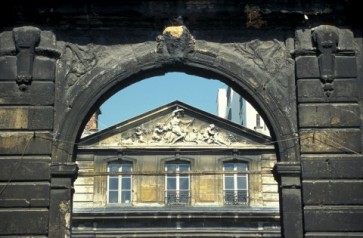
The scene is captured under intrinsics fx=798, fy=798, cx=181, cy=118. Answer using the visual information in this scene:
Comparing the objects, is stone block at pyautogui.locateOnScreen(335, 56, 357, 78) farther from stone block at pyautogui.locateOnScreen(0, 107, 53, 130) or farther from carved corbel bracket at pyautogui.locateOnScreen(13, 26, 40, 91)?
carved corbel bracket at pyautogui.locateOnScreen(13, 26, 40, 91)

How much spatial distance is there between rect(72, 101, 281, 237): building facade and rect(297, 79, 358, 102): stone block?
15000 millimetres

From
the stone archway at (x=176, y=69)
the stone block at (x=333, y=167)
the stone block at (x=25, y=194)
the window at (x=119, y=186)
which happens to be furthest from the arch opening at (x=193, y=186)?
the stone block at (x=25, y=194)

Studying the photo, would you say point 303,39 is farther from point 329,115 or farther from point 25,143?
point 25,143

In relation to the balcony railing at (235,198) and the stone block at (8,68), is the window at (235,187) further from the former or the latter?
the stone block at (8,68)

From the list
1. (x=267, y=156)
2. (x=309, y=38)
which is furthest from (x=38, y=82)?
(x=267, y=156)

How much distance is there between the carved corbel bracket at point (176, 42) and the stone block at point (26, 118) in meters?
1.78

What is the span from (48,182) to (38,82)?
1.39 m

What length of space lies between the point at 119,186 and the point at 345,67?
54.5 feet

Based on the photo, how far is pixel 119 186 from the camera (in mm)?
26609

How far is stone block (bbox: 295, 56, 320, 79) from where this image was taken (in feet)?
35.6

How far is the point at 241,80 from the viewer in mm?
10977

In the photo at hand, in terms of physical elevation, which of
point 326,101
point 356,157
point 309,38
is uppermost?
point 309,38

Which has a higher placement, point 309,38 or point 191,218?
point 309,38

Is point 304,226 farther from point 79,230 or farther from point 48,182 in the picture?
point 79,230
